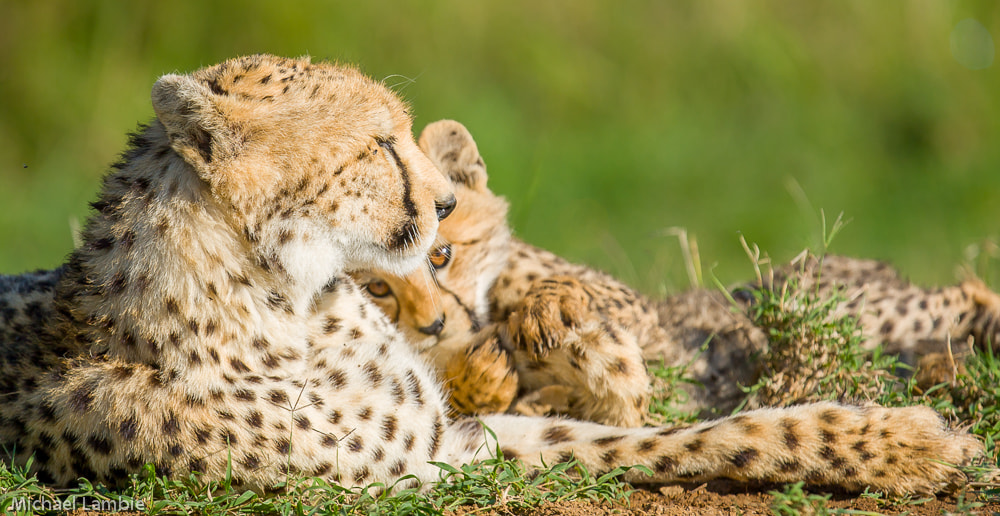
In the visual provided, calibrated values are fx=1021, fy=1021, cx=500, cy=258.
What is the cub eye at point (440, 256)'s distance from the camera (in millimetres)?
3207

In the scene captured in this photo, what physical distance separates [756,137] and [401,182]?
6346 millimetres

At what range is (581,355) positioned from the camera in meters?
3.17

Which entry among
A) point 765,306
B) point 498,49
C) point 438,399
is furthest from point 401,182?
point 498,49

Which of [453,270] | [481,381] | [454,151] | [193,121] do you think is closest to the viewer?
[193,121]

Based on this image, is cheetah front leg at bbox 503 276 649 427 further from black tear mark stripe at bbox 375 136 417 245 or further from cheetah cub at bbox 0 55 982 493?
black tear mark stripe at bbox 375 136 417 245

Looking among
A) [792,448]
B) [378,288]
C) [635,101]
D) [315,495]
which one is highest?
[635,101]

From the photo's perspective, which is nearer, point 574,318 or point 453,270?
point 574,318

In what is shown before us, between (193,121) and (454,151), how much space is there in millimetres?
1486

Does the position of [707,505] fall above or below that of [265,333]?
below

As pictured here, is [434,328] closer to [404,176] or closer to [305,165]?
[404,176]

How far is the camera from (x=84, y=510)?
2.42 metres

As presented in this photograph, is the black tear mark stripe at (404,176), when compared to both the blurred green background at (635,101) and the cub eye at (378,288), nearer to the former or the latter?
the cub eye at (378,288)

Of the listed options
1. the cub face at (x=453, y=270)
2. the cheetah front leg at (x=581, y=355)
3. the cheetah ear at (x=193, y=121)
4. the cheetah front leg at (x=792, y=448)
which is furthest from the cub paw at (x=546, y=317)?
the cheetah ear at (x=193, y=121)

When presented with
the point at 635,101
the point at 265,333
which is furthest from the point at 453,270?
the point at 635,101
